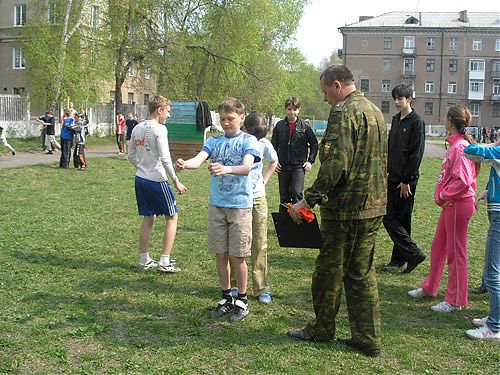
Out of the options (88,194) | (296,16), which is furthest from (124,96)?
(88,194)

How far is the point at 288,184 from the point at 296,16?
50.1m

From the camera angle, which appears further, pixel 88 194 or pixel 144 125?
pixel 88 194

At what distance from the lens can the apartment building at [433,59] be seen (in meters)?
79.5

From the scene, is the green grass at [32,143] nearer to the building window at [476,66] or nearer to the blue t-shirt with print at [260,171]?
the blue t-shirt with print at [260,171]

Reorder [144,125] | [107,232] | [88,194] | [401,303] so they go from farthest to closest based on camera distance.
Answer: [88,194], [107,232], [144,125], [401,303]

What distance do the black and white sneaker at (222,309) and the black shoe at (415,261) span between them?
8.50 ft

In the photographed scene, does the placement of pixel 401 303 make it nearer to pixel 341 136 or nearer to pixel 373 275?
pixel 373 275

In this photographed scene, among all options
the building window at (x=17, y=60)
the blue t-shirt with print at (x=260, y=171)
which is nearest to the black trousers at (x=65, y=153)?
the blue t-shirt with print at (x=260, y=171)

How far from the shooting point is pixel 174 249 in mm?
7770

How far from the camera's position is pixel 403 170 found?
21.6 feet

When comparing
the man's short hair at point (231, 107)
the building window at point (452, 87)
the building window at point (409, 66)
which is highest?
the building window at point (409, 66)

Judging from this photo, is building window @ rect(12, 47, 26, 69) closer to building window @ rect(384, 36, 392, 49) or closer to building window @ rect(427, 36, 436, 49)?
building window @ rect(384, 36, 392, 49)

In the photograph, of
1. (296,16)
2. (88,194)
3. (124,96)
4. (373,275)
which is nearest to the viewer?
(373,275)

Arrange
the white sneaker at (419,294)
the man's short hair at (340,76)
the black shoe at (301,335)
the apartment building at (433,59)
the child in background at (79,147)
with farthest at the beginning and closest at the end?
the apartment building at (433,59), the child in background at (79,147), the white sneaker at (419,294), the black shoe at (301,335), the man's short hair at (340,76)
